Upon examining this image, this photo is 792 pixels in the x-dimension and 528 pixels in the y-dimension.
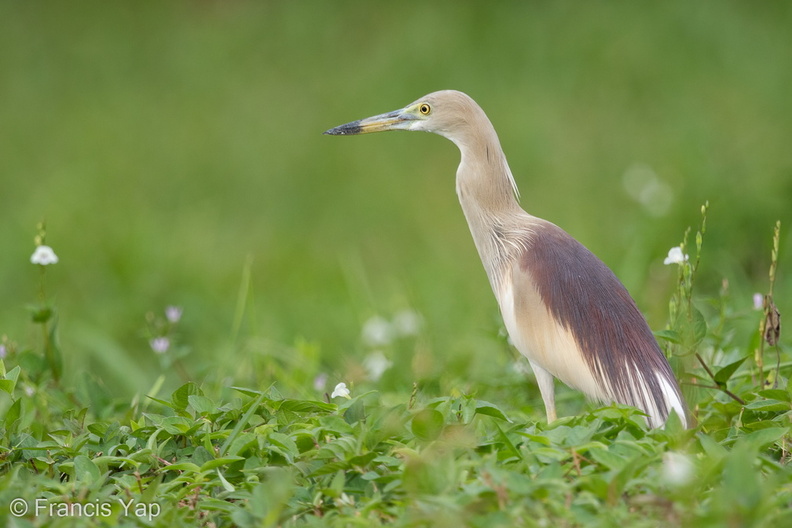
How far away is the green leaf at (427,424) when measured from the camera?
2527 millimetres

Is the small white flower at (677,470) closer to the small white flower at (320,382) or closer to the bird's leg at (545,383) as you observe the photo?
the bird's leg at (545,383)

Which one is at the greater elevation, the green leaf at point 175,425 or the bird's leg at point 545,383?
the green leaf at point 175,425

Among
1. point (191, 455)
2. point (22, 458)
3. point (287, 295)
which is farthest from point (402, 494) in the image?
point (287, 295)

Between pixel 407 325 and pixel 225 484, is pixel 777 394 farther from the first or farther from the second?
pixel 407 325

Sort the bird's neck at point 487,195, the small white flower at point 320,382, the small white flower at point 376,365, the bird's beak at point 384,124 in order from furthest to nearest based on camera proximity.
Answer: the small white flower at point 376,365 < the small white flower at point 320,382 < the bird's beak at point 384,124 < the bird's neck at point 487,195

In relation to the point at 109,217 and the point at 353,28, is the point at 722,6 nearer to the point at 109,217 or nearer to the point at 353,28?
the point at 353,28

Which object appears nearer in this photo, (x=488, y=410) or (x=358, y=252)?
(x=488, y=410)

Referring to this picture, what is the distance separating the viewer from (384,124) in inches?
139

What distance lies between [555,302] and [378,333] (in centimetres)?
192

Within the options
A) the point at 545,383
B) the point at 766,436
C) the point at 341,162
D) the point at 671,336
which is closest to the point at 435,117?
the point at 545,383

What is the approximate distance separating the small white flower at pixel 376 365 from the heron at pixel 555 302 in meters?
1.16

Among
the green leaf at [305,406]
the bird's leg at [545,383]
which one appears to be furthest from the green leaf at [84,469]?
the bird's leg at [545,383]

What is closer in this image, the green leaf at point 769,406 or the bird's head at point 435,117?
the green leaf at point 769,406

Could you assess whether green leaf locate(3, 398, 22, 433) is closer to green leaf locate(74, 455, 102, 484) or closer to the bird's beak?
green leaf locate(74, 455, 102, 484)
